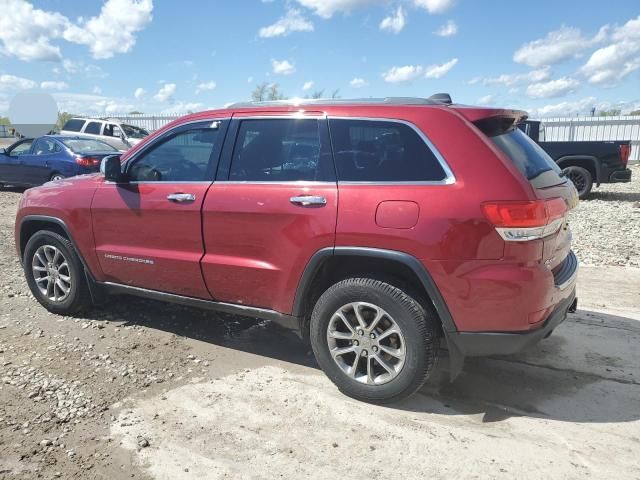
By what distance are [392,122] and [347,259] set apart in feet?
2.94

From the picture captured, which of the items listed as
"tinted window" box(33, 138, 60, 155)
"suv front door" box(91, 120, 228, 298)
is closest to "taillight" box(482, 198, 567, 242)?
"suv front door" box(91, 120, 228, 298)

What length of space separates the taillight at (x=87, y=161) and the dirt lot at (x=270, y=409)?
23.5 ft

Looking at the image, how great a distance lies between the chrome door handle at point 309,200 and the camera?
131 inches

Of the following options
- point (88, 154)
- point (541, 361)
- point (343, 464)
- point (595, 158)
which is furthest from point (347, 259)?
point (595, 158)

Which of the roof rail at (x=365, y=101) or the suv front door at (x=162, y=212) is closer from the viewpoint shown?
the roof rail at (x=365, y=101)

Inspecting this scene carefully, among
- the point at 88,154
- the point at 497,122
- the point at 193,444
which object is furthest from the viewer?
the point at 88,154

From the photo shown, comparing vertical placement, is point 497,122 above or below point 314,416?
above

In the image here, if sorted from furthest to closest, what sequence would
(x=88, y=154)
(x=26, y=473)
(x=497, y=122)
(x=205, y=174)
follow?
(x=88, y=154) → (x=205, y=174) → (x=497, y=122) → (x=26, y=473)

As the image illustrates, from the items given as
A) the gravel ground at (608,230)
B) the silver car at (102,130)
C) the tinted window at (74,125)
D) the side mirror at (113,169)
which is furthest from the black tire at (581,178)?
the tinted window at (74,125)

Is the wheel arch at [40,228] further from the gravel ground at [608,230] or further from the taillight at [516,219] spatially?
the gravel ground at [608,230]

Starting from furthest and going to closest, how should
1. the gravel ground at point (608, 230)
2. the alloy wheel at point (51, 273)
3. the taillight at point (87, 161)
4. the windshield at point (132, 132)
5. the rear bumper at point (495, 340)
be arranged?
the windshield at point (132, 132) < the taillight at point (87, 161) < the gravel ground at point (608, 230) < the alloy wheel at point (51, 273) < the rear bumper at point (495, 340)

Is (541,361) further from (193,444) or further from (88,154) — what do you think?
(88,154)

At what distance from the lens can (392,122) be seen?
10.7 feet

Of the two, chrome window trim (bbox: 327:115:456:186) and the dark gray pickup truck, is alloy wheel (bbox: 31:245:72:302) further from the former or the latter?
the dark gray pickup truck
